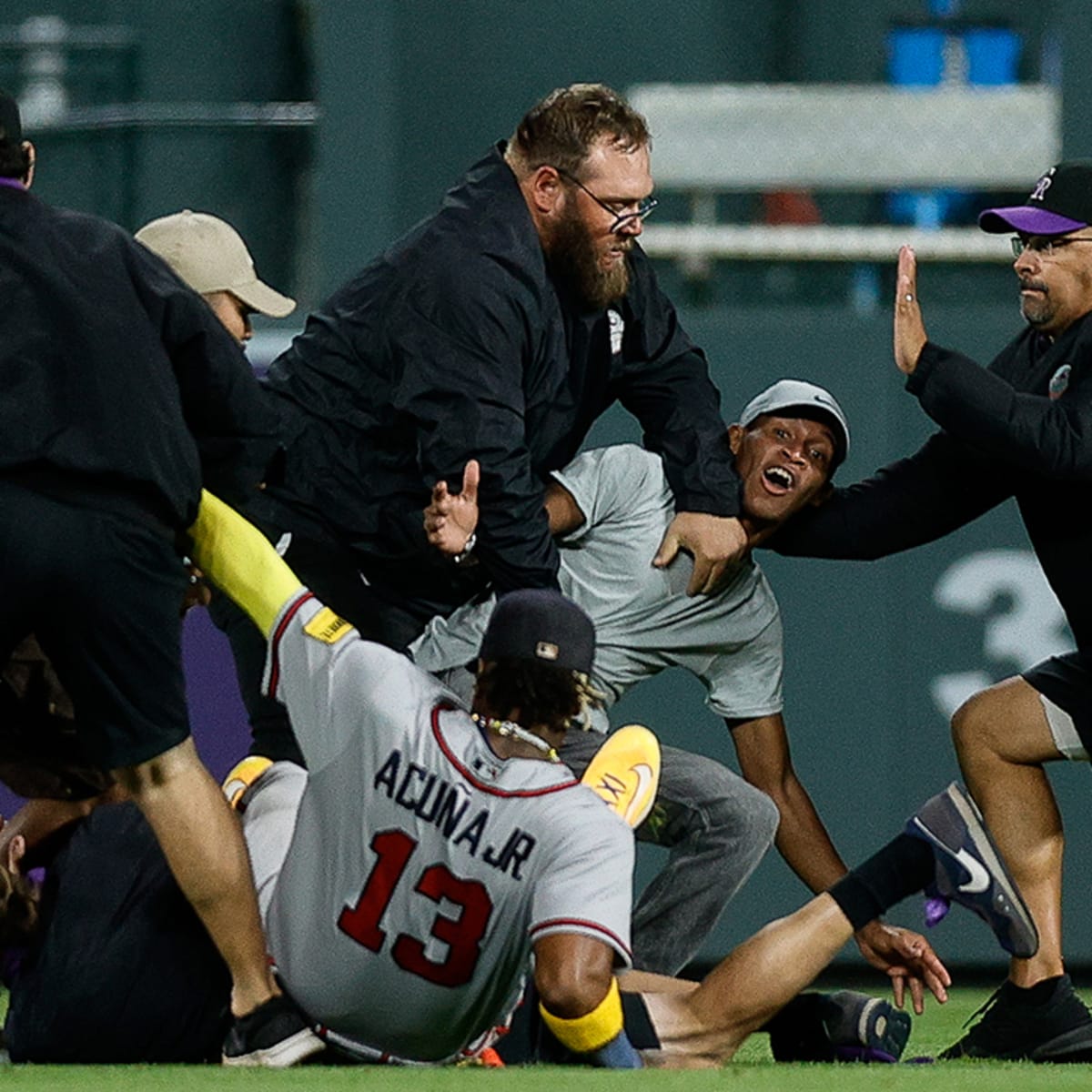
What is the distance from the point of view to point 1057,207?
5.48 m

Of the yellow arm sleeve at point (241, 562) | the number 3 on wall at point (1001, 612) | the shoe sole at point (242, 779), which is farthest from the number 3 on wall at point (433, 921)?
the number 3 on wall at point (1001, 612)

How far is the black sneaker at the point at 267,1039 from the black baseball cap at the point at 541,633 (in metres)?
0.73

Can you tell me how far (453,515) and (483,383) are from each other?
31cm

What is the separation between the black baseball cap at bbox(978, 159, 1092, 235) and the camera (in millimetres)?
5445

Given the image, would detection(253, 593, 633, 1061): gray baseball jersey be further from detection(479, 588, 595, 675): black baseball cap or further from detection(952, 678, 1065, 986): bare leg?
detection(952, 678, 1065, 986): bare leg

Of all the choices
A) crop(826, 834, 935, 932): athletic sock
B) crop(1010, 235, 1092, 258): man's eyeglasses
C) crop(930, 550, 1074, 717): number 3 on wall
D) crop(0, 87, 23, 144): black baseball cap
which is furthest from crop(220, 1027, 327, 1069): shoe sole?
crop(930, 550, 1074, 717): number 3 on wall

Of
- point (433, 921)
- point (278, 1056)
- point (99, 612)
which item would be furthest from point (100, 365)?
point (278, 1056)

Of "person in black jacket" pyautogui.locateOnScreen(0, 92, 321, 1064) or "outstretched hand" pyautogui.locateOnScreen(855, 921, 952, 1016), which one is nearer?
"person in black jacket" pyautogui.locateOnScreen(0, 92, 321, 1064)

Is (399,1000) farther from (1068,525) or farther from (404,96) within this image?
(404,96)

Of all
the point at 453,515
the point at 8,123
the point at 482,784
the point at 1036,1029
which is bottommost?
the point at 1036,1029

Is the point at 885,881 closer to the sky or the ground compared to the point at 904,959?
closer to the sky

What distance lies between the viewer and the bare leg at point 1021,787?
544 centimetres

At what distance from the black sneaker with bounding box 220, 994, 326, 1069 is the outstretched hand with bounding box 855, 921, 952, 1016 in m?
1.15

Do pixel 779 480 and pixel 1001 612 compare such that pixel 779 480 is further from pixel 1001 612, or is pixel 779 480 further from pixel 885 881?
pixel 1001 612
